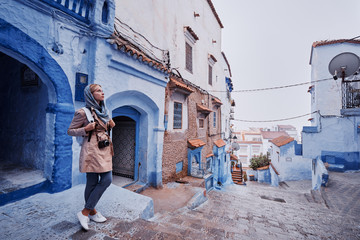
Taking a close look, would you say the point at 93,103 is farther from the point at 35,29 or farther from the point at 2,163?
the point at 2,163

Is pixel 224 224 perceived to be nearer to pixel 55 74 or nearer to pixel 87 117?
pixel 87 117

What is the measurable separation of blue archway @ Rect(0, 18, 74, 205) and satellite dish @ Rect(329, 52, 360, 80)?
40.3 ft

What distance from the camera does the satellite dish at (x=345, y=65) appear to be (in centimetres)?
904

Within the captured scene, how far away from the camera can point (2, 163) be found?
14.6 ft

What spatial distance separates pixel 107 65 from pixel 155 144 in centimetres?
334

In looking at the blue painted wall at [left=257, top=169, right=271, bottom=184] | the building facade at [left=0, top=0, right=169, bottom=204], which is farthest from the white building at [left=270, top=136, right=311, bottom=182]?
the building facade at [left=0, top=0, right=169, bottom=204]

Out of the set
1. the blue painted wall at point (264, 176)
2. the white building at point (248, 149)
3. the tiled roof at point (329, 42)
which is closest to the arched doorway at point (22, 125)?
the tiled roof at point (329, 42)

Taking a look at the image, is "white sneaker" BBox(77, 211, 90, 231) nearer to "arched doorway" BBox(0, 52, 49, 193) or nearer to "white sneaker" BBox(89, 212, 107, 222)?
"white sneaker" BBox(89, 212, 107, 222)

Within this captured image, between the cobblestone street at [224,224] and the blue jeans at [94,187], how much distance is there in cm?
37

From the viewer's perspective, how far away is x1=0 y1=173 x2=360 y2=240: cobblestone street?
234 centimetres

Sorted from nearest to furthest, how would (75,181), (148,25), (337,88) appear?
(75,181) → (148,25) → (337,88)

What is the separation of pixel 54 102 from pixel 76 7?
2185 mm

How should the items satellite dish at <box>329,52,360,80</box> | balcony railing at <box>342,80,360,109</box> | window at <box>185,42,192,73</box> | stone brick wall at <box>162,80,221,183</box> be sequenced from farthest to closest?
balcony railing at <box>342,80,360,109</box>, window at <box>185,42,192,73</box>, satellite dish at <box>329,52,360,80</box>, stone brick wall at <box>162,80,221,183</box>

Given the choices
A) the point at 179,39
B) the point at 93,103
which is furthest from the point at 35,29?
the point at 179,39
